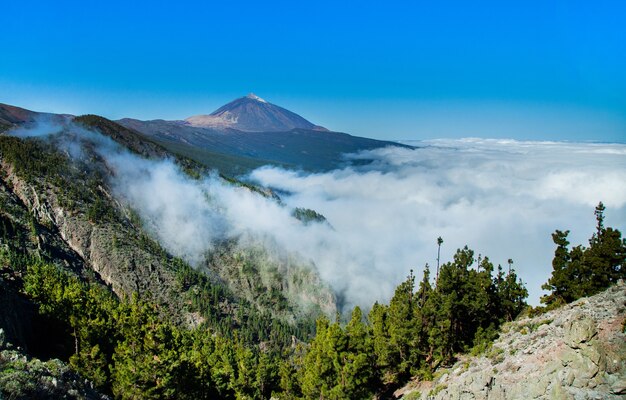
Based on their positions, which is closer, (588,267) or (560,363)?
(560,363)

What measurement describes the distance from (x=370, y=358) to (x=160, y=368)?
29091mm

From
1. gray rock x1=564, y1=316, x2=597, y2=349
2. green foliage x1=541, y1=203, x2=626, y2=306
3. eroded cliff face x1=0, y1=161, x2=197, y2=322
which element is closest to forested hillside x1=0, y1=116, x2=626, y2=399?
green foliage x1=541, y1=203, x2=626, y2=306

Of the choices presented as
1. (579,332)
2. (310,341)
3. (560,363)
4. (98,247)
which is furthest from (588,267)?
(98,247)

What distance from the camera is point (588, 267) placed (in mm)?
57031

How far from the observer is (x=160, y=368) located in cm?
5247

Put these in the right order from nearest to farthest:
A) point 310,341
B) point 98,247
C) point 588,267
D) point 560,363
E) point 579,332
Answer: point 579,332
point 560,363
point 588,267
point 310,341
point 98,247

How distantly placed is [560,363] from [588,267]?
27664 millimetres

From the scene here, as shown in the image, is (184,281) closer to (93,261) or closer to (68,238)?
(93,261)

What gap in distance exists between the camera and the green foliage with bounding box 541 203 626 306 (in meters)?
55.0

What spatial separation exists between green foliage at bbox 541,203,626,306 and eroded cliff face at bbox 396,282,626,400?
402 inches

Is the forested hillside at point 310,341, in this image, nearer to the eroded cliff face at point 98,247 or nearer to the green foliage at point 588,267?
the green foliage at point 588,267

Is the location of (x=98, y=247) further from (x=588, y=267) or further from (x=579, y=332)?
(x=579, y=332)

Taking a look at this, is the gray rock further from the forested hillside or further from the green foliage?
the green foliage

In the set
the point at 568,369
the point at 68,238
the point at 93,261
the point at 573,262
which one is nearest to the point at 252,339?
the point at 93,261
